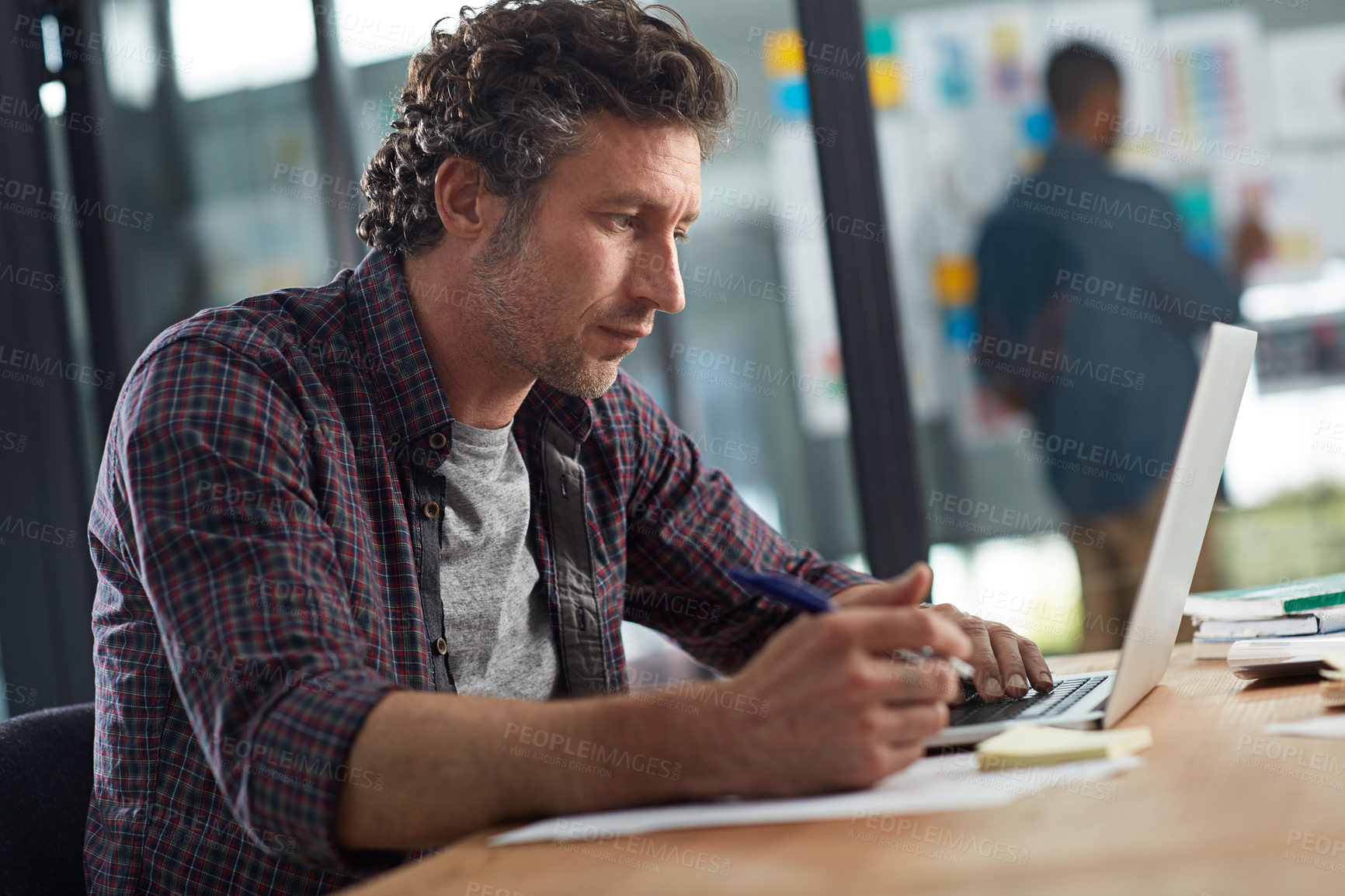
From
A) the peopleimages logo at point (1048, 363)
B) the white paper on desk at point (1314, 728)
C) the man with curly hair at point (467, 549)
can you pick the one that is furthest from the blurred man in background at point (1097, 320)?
the white paper on desk at point (1314, 728)

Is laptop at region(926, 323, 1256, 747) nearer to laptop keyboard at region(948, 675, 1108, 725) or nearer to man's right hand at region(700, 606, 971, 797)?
laptop keyboard at region(948, 675, 1108, 725)

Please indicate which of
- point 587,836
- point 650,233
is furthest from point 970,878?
point 650,233

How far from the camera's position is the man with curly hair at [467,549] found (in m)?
0.67

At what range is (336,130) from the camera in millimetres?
2566

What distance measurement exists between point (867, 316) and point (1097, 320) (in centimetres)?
46

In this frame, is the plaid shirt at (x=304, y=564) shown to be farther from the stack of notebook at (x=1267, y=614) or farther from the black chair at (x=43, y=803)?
the stack of notebook at (x=1267, y=614)

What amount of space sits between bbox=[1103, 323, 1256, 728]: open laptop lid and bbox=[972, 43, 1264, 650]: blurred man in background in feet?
4.41

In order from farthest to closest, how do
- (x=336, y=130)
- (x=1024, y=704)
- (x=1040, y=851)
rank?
(x=336, y=130) → (x=1024, y=704) → (x=1040, y=851)

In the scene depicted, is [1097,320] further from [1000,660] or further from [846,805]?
[846,805]

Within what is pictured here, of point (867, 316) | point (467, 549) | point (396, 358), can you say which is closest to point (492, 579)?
point (467, 549)

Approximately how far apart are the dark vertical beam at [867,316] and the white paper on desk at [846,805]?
1.59m

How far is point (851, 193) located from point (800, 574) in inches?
43.1

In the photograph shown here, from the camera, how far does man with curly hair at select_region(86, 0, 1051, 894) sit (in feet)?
2.21

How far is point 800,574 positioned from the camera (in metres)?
1.41
